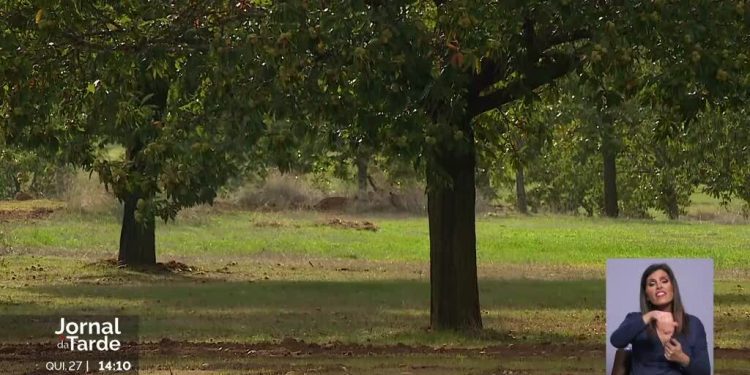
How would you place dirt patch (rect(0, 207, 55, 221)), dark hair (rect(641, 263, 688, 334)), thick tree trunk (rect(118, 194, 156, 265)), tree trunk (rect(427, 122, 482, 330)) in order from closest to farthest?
dark hair (rect(641, 263, 688, 334)) < tree trunk (rect(427, 122, 482, 330)) < thick tree trunk (rect(118, 194, 156, 265)) < dirt patch (rect(0, 207, 55, 221))

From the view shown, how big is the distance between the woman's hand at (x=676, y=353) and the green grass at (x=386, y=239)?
2403cm

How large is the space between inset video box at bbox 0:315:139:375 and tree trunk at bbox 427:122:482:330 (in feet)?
11.8

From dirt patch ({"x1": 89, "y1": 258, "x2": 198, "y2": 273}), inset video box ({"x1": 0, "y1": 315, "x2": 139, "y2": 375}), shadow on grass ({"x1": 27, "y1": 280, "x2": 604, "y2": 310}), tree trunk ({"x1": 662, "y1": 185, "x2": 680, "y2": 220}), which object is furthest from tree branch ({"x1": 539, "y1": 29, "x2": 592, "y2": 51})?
tree trunk ({"x1": 662, "y1": 185, "x2": 680, "y2": 220})

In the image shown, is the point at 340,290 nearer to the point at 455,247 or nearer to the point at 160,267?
the point at 160,267

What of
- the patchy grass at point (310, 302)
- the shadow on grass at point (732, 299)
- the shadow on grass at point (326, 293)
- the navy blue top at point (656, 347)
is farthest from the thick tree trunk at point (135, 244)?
the navy blue top at point (656, 347)

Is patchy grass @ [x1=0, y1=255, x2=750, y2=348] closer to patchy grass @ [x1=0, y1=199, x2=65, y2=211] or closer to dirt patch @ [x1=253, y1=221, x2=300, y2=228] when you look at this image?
dirt patch @ [x1=253, y1=221, x2=300, y2=228]

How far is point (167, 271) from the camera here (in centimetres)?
2612

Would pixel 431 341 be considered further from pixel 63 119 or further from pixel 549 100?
pixel 63 119

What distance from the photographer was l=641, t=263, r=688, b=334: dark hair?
568cm

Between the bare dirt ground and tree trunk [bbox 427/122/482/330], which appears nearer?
the bare dirt ground

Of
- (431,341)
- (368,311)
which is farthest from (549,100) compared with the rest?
(368,311)

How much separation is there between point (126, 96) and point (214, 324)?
5.61 metres

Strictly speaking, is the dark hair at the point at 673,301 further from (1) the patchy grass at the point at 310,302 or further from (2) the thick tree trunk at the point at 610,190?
(2) the thick tree trunk at the point at 610,190

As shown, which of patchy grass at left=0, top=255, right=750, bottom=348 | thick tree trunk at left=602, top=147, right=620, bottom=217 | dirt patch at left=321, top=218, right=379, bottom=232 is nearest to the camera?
patchy grass at left=0, top=255, right=750, bottom=348
